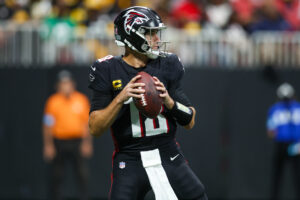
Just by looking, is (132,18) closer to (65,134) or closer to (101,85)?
(101,85)

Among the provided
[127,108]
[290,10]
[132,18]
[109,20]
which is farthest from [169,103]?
[290,10]

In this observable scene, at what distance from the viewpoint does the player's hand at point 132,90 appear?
3799 millimetres

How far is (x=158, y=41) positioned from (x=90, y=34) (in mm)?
5783

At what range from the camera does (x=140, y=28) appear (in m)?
4.01

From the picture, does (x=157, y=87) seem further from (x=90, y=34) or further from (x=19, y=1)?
(x=19, y=1)

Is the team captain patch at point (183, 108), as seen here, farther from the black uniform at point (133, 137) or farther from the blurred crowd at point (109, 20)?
the blurred crowd at point (109, 20)

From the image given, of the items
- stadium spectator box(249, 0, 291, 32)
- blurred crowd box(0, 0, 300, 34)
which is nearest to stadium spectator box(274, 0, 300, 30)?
blurred crowd box(0, 0, 300, 34)

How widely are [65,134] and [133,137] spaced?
19.0ft

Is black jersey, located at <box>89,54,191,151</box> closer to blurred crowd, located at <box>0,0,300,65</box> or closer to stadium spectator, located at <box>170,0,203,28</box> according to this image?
blurred crowd, located at <box>0,0,300,65</box>

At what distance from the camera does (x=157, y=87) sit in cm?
387

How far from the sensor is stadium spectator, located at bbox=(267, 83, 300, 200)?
9914 mm

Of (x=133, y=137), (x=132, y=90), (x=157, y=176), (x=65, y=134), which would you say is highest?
(x=132, y=90)

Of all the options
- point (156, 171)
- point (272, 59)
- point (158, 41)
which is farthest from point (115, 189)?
point (272, 59)

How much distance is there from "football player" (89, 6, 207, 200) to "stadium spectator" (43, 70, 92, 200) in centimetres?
563
